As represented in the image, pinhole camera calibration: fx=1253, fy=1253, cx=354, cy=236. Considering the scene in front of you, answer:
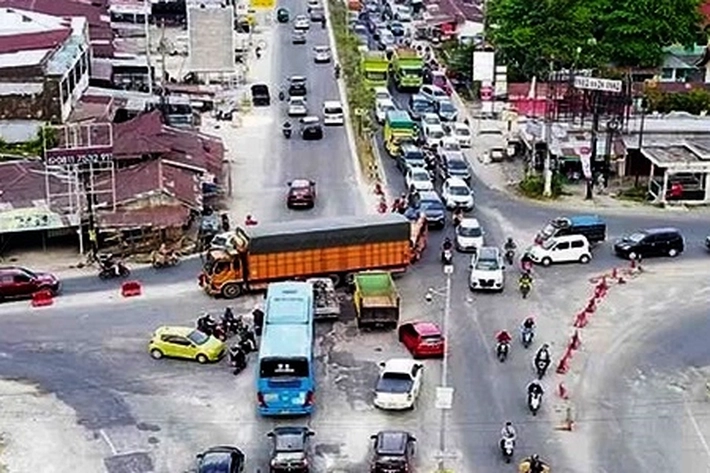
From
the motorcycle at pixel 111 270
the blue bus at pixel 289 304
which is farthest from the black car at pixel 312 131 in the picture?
the blue bus at pixel 289 304

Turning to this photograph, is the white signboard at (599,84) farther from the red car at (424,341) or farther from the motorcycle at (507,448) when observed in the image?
the motorcycle at (507,448)

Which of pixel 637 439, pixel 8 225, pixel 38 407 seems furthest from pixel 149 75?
pixel 637 439

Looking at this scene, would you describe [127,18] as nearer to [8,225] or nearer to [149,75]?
[149,75]

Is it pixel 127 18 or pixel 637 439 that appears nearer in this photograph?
pixel 637 439

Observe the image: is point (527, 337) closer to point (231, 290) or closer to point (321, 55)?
point (231, 290)

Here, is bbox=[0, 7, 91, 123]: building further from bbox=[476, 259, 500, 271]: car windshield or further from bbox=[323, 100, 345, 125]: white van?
bbox=[476, 259, 500, 271]: car windshield

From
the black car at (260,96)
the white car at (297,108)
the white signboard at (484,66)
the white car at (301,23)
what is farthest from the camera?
the white car at (301,23)
